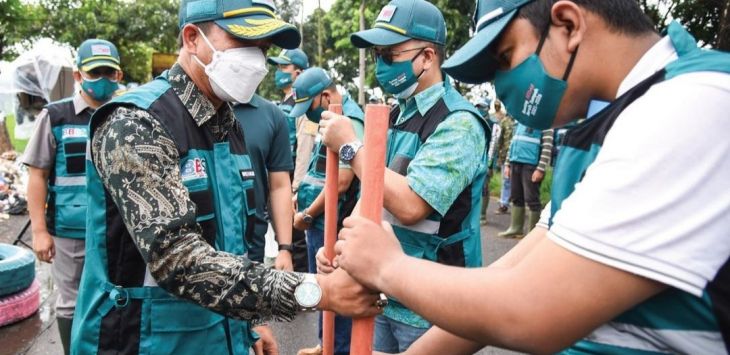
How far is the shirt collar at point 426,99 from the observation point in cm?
254

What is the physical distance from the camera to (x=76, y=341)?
1830 millimetres

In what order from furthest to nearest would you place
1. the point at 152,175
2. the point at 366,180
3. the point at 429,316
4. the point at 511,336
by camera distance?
1. the point at 152,175
2. the point at 366,180
3. the point at 429,316
4. the point at 511,336

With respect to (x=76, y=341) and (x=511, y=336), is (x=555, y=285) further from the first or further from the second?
(x=76, y=341)

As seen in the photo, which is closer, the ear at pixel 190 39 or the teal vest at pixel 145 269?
the teal vest at pixel 145 269

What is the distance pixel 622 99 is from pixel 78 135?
3.66m

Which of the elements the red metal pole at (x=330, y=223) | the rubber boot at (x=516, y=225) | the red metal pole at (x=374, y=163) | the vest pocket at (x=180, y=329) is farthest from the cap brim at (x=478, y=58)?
the rubber boot at (x=516, y=225)

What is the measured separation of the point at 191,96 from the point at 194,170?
31 cm

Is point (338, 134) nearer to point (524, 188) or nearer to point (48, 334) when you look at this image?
point (48, 334)

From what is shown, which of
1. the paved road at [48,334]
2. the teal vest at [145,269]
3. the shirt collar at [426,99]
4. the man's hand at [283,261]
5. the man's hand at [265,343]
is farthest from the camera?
the paved road at [48,334]

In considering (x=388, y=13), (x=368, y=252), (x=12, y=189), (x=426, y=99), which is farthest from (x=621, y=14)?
(x=12, y=189)

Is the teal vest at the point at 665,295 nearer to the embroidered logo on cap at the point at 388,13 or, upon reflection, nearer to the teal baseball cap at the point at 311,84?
the embroidered logo on cap at the point at 388,13

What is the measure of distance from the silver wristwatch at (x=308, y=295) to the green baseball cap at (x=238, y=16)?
0.93 m

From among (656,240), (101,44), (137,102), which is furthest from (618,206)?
(101,44)

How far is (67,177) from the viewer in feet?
12.1
